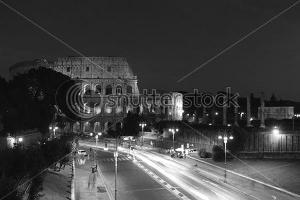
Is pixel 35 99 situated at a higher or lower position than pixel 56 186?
higher

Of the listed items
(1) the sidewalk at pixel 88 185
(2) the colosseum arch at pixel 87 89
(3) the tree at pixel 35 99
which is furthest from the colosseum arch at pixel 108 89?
(1) the sidewalk at pixel 88 185

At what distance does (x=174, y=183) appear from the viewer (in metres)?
38.8

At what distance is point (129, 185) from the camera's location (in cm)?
3888

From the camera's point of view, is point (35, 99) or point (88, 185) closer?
point (88, 185)

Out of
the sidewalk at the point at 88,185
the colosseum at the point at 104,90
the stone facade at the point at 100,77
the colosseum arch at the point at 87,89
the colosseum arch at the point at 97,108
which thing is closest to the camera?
the sidewalk at the point at 88,185

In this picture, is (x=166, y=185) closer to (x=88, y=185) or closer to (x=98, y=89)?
(x=88, y=185)

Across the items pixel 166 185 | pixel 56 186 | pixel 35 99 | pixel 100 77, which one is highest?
pixel 100 77

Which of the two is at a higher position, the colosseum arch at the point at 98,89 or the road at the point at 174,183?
the colosseum arch at the point at 98,89

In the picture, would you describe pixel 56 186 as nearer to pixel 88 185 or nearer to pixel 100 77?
pixel 88 185

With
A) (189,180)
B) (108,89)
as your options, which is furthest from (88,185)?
(108,89)

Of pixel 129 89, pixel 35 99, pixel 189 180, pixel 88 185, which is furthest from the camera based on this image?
pixel 129 89

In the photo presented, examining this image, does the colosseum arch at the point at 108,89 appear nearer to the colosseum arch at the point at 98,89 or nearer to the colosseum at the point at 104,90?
the colosseum at the point at 104,90

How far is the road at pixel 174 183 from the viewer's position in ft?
108

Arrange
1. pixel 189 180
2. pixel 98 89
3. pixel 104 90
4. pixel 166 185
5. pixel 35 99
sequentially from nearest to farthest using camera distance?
1. pixel 166 185
2. pixel 189 180
3. pixel 35 99
4. pixel 104 90
5. pixel 98 89
